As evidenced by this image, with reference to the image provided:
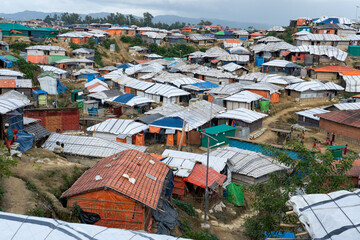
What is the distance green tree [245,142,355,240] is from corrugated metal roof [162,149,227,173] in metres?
6.32

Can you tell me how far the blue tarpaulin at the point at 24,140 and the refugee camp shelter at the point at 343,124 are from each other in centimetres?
2025

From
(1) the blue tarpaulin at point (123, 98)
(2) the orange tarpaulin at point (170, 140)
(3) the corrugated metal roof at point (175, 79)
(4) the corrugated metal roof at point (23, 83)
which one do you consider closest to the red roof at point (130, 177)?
(2) the orange tarpaulin at point (170, 140)

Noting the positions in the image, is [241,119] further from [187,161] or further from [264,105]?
[187,161]

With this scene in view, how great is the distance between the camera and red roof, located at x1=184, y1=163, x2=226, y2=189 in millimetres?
14773

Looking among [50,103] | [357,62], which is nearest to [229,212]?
[50,103]

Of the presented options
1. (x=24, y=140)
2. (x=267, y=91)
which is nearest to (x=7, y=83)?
(x=24, y=140)

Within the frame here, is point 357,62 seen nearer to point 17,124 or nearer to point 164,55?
point 164,55

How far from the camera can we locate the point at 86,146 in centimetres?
1719

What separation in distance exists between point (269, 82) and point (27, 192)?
94.7 ft

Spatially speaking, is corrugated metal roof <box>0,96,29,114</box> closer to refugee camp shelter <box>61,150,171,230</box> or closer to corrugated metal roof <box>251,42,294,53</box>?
refugee camp shelter <box>61,150,171,230</box>

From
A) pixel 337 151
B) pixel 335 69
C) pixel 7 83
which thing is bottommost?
pixel 337 151

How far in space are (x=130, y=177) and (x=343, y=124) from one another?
18.9m

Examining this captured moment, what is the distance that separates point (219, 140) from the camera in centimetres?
2230

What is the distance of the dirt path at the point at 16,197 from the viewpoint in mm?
9531
